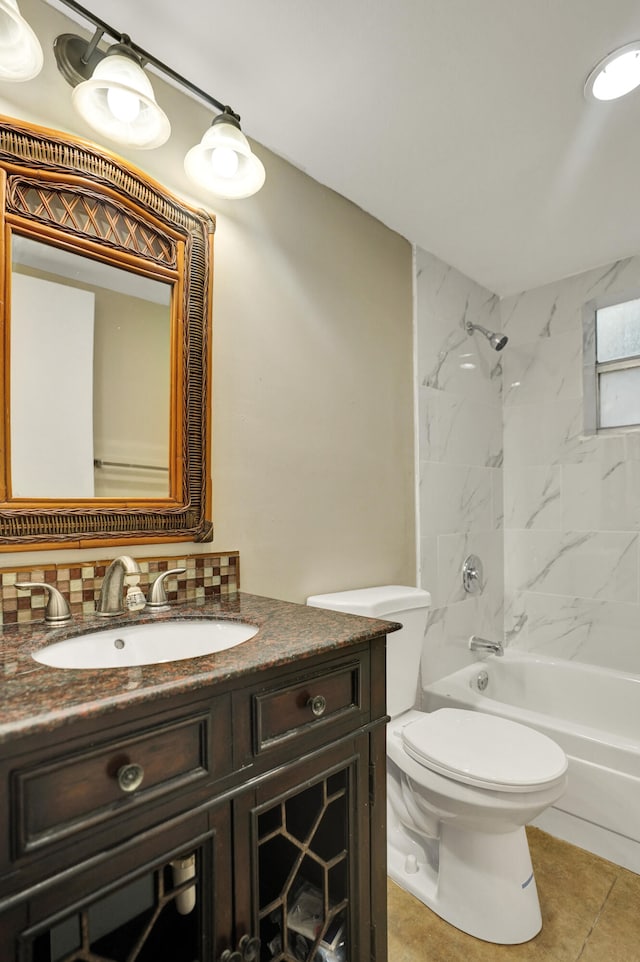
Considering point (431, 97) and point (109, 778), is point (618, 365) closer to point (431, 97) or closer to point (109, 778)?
point (431, 97)

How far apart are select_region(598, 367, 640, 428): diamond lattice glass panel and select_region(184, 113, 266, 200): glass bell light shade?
1.98 meters

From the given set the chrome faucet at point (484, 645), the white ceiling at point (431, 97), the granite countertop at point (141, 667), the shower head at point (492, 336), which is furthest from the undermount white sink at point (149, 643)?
the shower head at point (492, 336)

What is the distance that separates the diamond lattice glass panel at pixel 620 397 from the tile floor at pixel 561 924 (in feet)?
6.01

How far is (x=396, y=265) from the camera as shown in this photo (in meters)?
2.22

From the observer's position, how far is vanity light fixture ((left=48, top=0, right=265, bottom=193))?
115cm

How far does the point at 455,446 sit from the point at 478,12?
64.1 inches

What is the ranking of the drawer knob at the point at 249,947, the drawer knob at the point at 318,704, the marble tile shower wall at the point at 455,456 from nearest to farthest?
1. the drawer knob at the point at 249,947
2. the drawer knob at the point at 318,704
3. the marble tile shower wall at the point at 455,456

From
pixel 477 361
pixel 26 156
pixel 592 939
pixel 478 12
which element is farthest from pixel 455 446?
pixel 26 156

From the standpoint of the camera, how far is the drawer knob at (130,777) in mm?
735

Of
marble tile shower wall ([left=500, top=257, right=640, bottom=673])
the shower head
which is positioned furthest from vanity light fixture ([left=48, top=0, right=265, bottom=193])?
marble tile shower wall ([left=500, top=257, right=640, bottom=673])

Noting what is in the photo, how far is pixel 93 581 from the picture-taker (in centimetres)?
124

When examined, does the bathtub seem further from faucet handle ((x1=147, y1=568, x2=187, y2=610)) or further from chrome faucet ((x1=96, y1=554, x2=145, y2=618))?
chrome faucet ((x1=96, y1=554, x2=145, y2=618))

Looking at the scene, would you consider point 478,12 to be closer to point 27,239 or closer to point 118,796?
point 27,239

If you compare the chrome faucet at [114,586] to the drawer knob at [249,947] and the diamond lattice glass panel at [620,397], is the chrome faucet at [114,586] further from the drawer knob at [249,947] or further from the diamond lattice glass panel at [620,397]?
the diamond lattice glass panel at [620,397]
